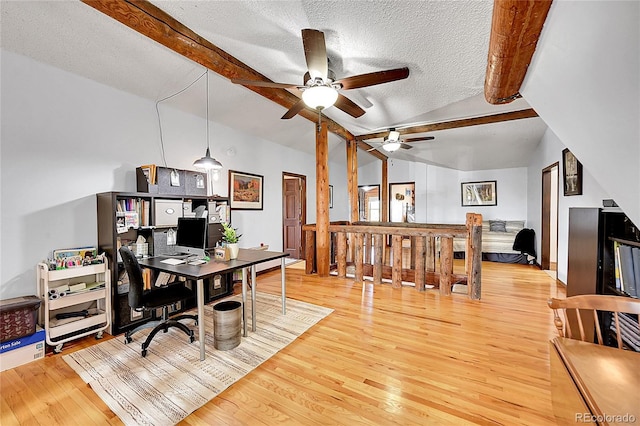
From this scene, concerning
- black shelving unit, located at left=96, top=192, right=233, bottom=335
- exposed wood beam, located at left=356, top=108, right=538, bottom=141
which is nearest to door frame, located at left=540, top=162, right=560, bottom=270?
exposed wood beam, located at left=356, top=108, right=538, bottom=141

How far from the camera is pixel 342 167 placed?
810 centimetres

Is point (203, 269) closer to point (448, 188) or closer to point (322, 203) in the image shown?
point (322, 203)

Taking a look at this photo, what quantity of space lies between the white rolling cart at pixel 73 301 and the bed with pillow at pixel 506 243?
598 cm

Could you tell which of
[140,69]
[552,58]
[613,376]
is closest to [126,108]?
[140,69]

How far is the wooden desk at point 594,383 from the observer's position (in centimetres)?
84

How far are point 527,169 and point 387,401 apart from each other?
23.6 ft

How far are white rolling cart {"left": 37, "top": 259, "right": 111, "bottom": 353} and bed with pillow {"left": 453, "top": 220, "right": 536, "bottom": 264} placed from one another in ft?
19.6

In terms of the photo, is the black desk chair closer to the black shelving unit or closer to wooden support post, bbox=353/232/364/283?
the black shelving unit

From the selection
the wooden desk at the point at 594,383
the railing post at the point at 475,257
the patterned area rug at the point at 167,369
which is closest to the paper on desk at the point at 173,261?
the patterned area rug at the point at 167,369

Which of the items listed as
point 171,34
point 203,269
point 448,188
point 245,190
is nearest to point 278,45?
point 171,34

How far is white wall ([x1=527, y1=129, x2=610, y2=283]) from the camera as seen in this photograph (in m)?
3.21

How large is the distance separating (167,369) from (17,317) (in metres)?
1.28

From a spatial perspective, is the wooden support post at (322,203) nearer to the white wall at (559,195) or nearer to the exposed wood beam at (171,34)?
the exposed wood beam at (171,34)

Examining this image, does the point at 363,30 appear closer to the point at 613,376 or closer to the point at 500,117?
the point at 613,376
